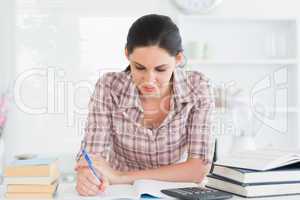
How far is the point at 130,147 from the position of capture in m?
1.77

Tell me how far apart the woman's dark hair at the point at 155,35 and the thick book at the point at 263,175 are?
53cm

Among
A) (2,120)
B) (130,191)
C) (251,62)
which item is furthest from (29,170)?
(251,62)

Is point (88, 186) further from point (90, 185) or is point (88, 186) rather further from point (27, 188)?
point (27, 188)

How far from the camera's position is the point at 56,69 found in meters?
3.20

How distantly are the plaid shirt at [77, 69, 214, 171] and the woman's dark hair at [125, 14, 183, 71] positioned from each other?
18 cm

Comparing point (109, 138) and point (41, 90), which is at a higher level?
point (41, 90)

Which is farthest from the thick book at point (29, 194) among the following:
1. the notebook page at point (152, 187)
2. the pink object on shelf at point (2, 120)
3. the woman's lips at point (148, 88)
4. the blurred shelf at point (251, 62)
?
the blurred shelf at point (251, 62)

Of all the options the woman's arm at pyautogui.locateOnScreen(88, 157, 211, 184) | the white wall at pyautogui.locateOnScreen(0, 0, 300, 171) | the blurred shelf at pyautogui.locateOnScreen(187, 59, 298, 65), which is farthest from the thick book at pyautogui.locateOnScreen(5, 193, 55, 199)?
the blurred shelf at pyautogui.locateOnScreen(187, 59, 298, 65)

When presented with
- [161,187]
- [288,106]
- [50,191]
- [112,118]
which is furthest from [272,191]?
[288,106]

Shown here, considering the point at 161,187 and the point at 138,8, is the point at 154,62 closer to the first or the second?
the point at 161,187

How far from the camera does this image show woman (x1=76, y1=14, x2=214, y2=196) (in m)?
1.62

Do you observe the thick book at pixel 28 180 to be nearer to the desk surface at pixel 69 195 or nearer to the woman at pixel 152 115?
the desk surface at pixel 69 195

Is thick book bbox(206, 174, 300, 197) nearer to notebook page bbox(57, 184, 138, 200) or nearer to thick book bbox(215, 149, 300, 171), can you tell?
thick book bbox(215, 149, 300, 171)

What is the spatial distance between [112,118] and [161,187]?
0.51m
